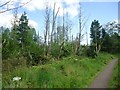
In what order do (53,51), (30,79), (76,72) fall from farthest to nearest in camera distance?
(53,51) < (76,72) < (30,79)

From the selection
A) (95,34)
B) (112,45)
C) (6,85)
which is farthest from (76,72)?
(95,34)

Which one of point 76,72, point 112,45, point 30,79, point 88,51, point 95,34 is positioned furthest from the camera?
point 95,34

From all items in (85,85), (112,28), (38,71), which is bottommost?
(85,85)

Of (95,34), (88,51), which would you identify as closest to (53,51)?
(88,51)

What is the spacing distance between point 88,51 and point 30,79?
1148 inches

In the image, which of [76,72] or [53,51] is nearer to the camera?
[76,72]

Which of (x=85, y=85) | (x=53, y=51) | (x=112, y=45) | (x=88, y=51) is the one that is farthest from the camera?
(x=112, y=45)

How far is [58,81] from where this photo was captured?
1477 centimetres

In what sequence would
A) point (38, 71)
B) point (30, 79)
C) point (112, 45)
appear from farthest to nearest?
point (112, 45)
point (38, 71)
point (30, 79)

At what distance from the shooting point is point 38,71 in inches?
571

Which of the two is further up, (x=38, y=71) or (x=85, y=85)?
(x=38, y=71)

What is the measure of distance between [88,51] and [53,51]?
9.22 m

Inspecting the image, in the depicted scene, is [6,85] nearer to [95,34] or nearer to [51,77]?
[51,77]

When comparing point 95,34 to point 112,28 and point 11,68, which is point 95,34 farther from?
point 11,68
